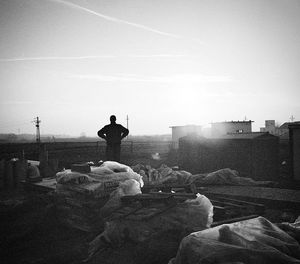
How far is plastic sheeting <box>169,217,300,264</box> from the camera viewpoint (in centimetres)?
223

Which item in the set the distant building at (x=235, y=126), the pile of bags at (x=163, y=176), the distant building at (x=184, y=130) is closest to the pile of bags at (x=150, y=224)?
the pile of bags at (x=163, y=176)

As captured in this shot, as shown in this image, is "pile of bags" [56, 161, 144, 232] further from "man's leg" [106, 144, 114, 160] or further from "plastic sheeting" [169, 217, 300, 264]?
"plastic sheeting" [169, 217, 300, 264]

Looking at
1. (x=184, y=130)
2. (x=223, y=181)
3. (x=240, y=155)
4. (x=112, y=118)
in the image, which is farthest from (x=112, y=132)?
(x=184, y=130)

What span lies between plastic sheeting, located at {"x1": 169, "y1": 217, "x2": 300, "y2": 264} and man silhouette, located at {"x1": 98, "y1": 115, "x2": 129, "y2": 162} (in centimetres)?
524

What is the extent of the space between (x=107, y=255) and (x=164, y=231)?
93 centimetres

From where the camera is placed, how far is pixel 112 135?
751cm

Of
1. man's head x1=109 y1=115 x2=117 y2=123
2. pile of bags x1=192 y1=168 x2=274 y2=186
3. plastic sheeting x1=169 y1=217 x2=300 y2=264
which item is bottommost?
pile of bags x1=192 y1=168 x2=274 y2=186

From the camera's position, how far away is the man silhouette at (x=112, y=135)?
751 centimetres

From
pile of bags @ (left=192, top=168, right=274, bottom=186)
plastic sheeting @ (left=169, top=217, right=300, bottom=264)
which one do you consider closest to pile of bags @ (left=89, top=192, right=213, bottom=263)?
plastic sheeting @ (left=169, top=217, right=300, bottom=264)

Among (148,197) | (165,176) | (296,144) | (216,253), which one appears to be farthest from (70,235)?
(296,144)

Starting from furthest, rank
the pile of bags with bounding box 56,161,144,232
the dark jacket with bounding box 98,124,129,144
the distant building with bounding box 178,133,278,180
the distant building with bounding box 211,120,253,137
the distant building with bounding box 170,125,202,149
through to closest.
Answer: the distant building with bounding box 170,125,202,149 < the distant building with bounding box 211,120,253,137 < the distant building with bounding box 178,133,278,180 < the dark jacket with bounding box 98,124,129,144 < the pile of bags with bounding box 56,161,144,232

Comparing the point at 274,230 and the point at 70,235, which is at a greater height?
the point at 274,230

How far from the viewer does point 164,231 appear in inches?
147

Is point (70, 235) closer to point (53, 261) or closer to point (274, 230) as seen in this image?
point (53, 261)
